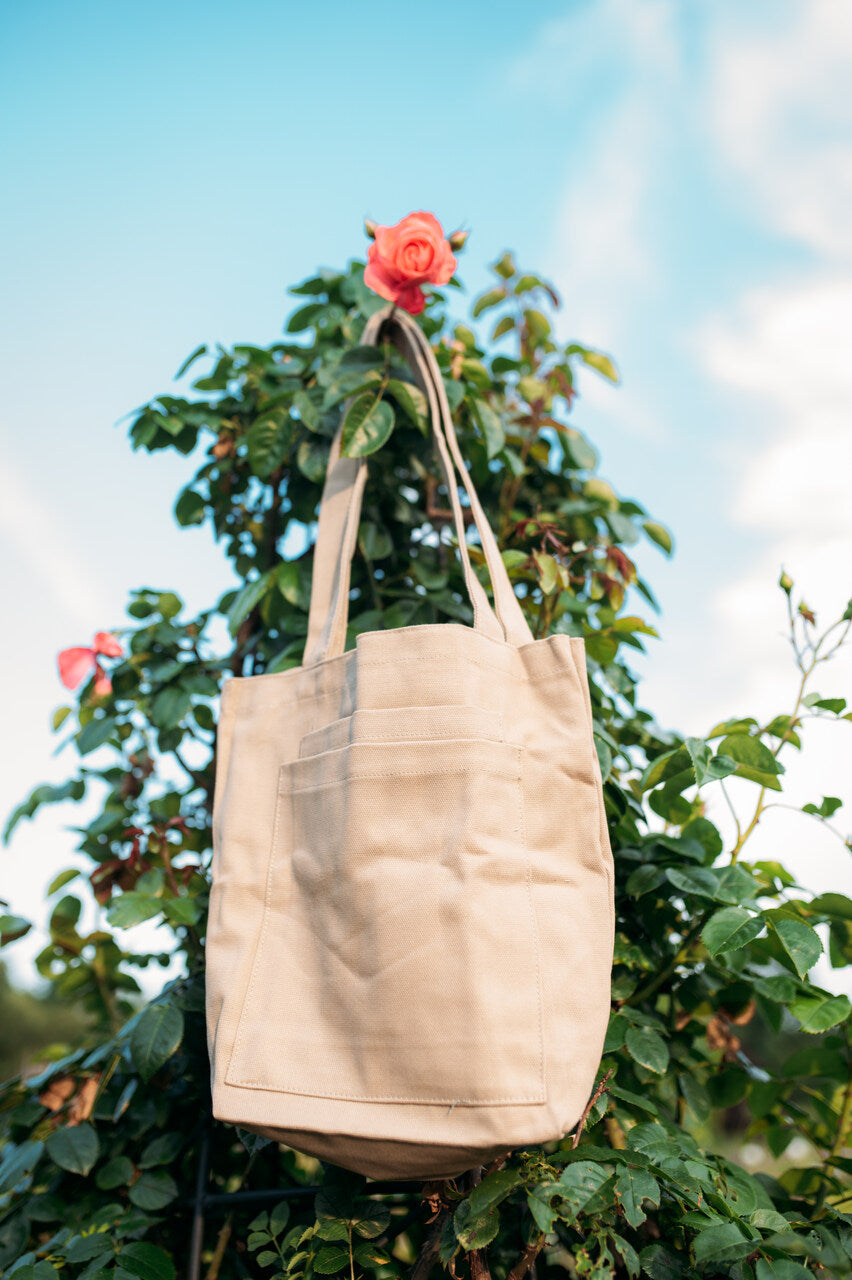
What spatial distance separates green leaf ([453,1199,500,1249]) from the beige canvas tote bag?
0.04 m

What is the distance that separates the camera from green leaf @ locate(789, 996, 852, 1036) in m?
0.88

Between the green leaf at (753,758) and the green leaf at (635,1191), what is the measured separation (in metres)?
0.48

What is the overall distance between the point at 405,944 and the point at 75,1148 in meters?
0.69

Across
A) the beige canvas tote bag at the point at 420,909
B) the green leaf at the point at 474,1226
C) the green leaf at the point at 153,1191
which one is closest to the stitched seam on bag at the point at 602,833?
the beige canvas tote bag at the point at 420,909

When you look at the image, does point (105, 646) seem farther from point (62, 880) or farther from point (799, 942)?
point (799, 942)

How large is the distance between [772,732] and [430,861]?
59cm

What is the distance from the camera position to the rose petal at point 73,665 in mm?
1319

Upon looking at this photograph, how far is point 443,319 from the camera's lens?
1.49 m

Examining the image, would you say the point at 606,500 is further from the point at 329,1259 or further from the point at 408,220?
the point at 329,1259

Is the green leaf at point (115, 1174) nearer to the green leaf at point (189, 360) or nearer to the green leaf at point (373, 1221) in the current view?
the green leaf at point (373, 1221)

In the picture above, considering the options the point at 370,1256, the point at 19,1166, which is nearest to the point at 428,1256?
the point at 370,1256

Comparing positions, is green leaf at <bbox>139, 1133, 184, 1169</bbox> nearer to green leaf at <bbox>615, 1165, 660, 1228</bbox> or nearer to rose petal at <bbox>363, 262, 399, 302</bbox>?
green leaf at <bbox>615, 1165, 660, 1228</bbox>

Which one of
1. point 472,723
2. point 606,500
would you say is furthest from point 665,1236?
point 606,500

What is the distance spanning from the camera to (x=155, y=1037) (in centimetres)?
100
